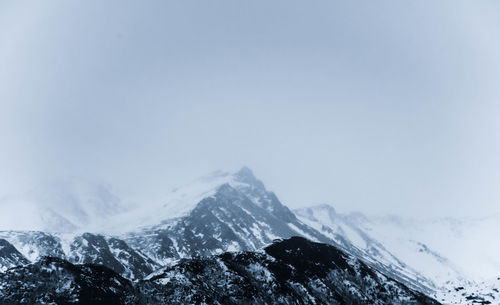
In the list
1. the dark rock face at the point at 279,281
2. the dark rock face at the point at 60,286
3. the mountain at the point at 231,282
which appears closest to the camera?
the dark rock face at the point at 60,286

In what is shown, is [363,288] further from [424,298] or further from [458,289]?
[458,289]

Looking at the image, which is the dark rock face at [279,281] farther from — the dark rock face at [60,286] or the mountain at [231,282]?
the dark rock face at [60,286]

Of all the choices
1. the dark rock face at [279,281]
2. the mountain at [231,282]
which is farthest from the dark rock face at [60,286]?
the dark rock face at [279,281]

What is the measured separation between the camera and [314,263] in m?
103

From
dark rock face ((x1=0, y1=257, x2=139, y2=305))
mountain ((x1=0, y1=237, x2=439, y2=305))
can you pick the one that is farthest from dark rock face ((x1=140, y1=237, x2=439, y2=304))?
dark rock face ((x1=0, y1=257, x2=139, y2=305))

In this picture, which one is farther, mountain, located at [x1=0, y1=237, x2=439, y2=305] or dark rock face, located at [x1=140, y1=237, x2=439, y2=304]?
dark rock face, located at [x1=140, y1=237, x2=439, y2=304]

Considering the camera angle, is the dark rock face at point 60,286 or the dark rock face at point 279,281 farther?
the dark rock face at point 279,281

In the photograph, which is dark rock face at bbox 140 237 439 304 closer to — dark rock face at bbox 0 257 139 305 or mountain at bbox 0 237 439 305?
mountain at bbox 0 237 439 305

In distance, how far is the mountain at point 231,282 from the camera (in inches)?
2811

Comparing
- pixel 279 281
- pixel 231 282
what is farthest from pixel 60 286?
pixel 279 281

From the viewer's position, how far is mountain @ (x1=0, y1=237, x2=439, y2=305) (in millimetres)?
71400

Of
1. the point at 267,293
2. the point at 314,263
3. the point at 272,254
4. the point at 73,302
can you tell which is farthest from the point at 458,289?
the point at 73,302

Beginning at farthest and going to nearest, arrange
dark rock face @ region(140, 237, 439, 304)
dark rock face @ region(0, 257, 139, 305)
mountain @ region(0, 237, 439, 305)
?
dark rock face @ region(140, 237, 439, 304) < mountain @ region(0, 237, 439, 305) < dark rock face @ region(0, 257, 139, 305)

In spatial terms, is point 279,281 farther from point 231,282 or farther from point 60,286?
point 60,286
